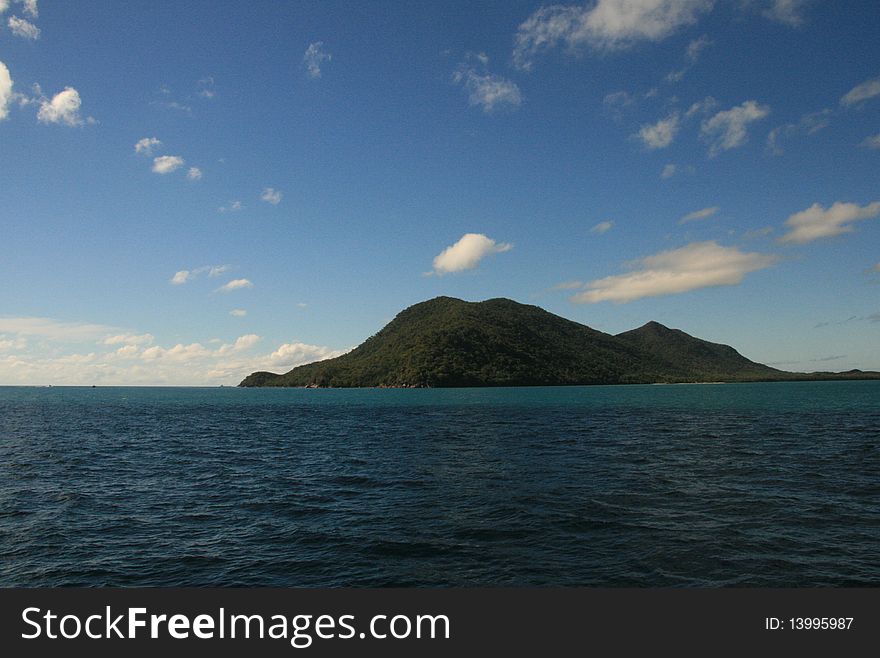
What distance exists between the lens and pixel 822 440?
5619 cm

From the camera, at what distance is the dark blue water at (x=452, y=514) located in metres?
19.2

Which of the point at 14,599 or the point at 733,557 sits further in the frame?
the point at 733,557

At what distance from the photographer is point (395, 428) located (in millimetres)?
81000

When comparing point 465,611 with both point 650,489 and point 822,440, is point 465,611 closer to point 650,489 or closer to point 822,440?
point 650,489

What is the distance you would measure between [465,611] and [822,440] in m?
59.9

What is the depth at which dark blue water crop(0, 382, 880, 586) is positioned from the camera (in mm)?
19250

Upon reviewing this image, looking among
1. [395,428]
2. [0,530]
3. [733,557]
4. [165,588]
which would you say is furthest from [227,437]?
[733,557]

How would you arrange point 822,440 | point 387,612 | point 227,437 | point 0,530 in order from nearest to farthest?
point 387,612
point 0,530
point 822,440
point 227,437

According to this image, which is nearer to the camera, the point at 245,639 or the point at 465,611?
the point at 245,639

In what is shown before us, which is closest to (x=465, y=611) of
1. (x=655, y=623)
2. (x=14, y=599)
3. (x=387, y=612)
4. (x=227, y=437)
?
(x=387, y=612)

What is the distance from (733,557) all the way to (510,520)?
1011cm

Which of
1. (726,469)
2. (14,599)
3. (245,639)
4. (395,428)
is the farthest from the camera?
(395,428)

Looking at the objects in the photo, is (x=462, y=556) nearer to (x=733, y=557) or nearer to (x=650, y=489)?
(x=733, y=557)

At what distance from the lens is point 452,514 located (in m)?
27.5
